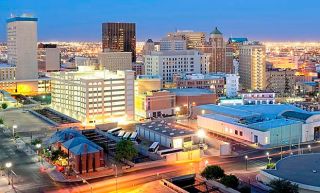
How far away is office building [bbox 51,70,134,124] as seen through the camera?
147 ft

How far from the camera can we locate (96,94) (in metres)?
44.9

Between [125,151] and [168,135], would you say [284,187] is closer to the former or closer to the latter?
[125,151]

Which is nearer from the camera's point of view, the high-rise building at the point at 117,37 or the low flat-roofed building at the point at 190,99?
the low flat-roofed building at the point at 190,99

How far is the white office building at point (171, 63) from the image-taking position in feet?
235

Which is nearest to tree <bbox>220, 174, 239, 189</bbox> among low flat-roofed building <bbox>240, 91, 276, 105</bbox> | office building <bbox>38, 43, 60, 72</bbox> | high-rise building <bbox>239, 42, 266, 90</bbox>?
low flat-roofed building <bbox>240, 91, 276, 105</bbox>

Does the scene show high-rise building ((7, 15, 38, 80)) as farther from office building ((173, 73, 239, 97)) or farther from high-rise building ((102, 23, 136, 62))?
high-rise building ((102, 23, 136, 62))

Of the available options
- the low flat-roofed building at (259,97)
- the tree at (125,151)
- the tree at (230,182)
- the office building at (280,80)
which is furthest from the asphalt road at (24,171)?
the office building at (280,80)

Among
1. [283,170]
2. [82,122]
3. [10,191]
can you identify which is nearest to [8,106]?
[82,122]

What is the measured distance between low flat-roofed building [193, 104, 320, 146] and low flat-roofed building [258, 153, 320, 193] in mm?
7522

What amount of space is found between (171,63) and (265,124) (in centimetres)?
3749

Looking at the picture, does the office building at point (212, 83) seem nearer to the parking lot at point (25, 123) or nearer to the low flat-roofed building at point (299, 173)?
the parking lot at point (25, 123)

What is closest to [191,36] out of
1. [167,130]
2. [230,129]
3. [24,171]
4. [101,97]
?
[101,97]

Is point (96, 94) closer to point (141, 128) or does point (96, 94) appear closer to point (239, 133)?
point (141, 128)

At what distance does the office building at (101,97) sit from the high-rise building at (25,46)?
27346 mm
